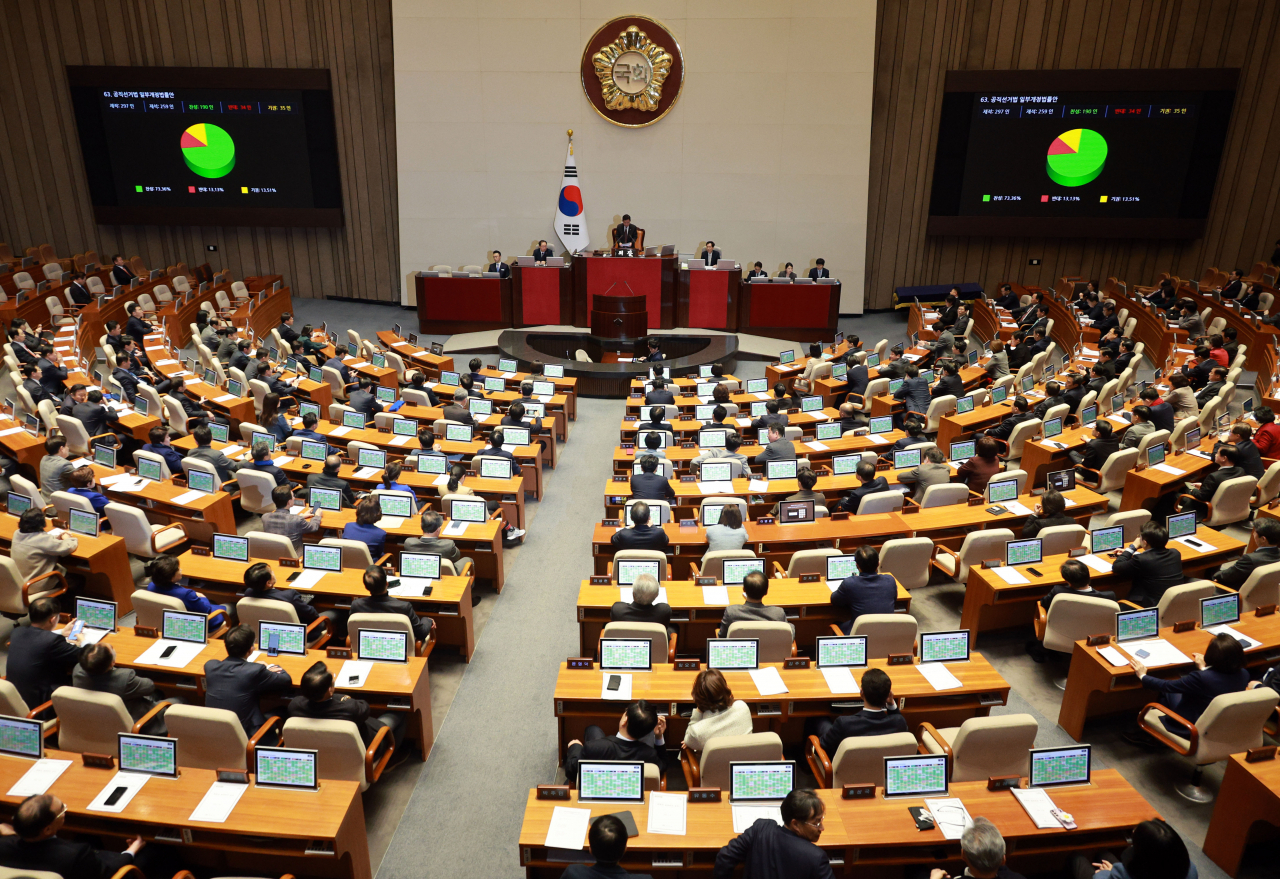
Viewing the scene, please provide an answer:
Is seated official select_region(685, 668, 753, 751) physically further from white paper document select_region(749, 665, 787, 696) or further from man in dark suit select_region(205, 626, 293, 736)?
man in dark suit select_region(205, 626, 293, 736)

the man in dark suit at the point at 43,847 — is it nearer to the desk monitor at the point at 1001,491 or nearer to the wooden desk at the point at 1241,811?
the wooden desk at the point at 1241,811

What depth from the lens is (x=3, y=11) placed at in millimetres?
18547

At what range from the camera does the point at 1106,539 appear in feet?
22.9

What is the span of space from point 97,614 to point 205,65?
56.3 feet

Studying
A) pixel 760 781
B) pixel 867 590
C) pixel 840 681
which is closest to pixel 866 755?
pixel 760 781

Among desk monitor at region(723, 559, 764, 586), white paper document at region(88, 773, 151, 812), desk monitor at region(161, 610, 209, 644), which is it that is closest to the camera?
white paper document at region(88, 773, 151, 812)

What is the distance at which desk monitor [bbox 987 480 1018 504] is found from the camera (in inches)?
313

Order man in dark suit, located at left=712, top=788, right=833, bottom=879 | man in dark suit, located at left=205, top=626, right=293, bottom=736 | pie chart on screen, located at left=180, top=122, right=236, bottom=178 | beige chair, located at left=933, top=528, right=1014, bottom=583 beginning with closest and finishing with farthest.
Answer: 1. man in dark suit, located at left=712, top=788, right=833, bottom=879
2. man in dark suit, located at left=205, top=626, right=293, bottom=736
3. beige chair, located at left=933, top=528, right=1014, bottom=583
4. pie chart on screen, located at left=180, top=122, right=236, bottom=178

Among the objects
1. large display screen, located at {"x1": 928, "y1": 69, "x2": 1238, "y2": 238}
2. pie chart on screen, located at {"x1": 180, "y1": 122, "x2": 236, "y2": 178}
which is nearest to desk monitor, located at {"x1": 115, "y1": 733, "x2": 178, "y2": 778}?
pie chart on screen, located at {"x1": 180, "y1": 122, "x2": 236, "y2": 178}

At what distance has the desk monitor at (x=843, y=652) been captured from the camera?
5473 mm

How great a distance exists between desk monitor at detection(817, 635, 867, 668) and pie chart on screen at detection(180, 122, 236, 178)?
60.6ft

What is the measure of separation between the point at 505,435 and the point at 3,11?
17.8 meters

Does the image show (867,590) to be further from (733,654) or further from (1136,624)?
(1136,624)

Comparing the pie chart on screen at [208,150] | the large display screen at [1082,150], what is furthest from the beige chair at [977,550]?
the pie chart on screen at [208,150]
